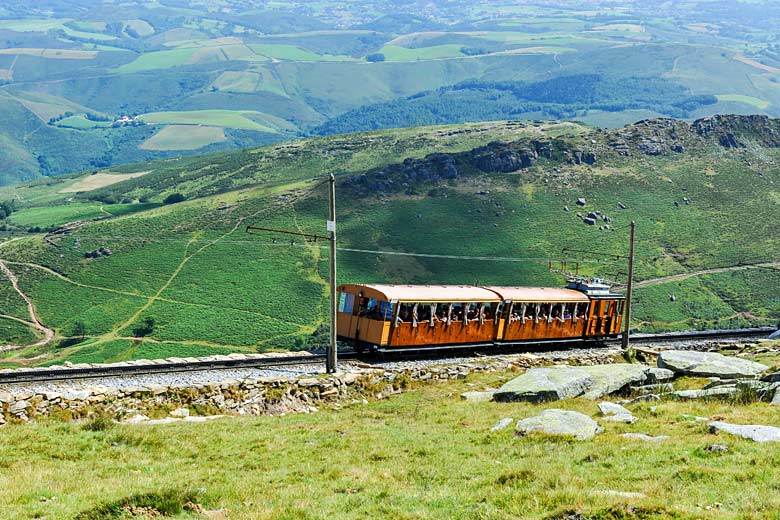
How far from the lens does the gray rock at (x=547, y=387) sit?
28.5 metres

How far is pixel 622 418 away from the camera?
77.0 feet

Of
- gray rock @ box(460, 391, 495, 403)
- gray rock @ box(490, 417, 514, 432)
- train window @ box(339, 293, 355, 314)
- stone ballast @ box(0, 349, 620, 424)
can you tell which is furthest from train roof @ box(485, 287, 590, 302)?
gray rock @ box(490, 417, 514, 432)

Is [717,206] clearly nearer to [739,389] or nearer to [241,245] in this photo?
[241,245]

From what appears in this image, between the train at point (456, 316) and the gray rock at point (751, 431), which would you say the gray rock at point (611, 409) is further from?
the train at point (456, 316)

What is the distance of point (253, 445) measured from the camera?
2236 centimetres

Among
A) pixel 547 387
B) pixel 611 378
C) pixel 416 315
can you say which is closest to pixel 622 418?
pixel 547 387

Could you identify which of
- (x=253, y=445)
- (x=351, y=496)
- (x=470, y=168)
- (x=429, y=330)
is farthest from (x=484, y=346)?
(x=470, y=168)

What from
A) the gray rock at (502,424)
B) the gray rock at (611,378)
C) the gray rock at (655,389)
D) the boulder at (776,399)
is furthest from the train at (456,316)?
the boulder at (776,399)

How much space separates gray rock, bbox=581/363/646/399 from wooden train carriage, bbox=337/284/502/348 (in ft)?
31.4

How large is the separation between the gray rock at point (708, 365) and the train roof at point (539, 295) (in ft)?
33.6

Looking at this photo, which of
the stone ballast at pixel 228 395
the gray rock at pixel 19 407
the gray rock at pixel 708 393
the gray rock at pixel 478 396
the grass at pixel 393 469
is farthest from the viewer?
the gray rock at pixel 478 396

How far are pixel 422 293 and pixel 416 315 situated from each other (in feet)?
3.49

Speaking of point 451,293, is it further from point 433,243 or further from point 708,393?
point 433,243

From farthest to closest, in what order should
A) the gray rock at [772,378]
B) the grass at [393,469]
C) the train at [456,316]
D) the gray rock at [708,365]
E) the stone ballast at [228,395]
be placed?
the train at [456,316], the gray rock at [708,365], the gray rock at [772,378], the stone ballast at [228,395], the grass at [393,469]
